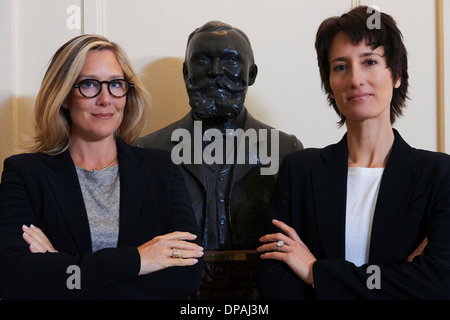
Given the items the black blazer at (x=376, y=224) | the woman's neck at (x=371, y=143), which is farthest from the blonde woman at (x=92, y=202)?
the woman's neck at (x=371, y=143)

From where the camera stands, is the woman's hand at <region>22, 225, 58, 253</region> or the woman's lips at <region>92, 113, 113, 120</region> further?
the woman's lips at <region>92, 113, 113, 120</region>

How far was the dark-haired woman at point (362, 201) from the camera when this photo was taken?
2055 millimetres

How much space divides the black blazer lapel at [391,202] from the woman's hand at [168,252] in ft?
2.29

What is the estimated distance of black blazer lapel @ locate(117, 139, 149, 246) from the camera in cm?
228

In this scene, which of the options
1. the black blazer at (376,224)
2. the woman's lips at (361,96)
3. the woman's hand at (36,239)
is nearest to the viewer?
the black blazer at (376,224)

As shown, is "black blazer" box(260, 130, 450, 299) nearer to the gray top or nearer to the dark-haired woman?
the dark-haired woman

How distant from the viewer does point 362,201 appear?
2268 millimetres

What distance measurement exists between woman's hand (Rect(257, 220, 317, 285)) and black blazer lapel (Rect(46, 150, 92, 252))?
711mm

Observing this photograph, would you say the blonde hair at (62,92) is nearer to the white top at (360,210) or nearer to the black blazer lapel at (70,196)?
the black blazer lapel at (70,196)

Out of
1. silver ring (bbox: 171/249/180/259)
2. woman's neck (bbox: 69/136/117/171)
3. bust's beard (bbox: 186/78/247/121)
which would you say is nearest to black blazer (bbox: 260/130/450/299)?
silver ring (bbox: 171/249/180/259)

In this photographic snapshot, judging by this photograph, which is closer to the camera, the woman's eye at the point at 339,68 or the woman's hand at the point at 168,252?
the woman's hand at the point at 168,252

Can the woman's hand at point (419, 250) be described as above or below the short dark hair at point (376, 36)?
below

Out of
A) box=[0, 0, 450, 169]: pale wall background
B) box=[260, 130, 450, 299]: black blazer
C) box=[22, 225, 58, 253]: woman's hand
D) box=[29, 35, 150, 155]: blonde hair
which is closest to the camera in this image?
box=[260, 130, 450, 299]: black blazer
